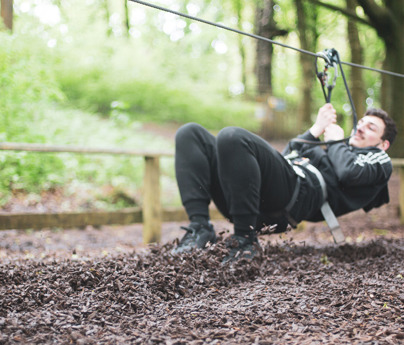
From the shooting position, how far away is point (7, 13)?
4.84m

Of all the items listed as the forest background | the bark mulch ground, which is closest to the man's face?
the bark mulch ground

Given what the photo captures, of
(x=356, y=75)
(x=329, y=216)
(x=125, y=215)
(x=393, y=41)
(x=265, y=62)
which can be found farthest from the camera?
(x=265, y=62)

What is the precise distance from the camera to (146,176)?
3.63m

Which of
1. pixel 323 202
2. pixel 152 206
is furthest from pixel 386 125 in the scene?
pixel 152 206

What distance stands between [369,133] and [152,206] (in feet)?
6.30

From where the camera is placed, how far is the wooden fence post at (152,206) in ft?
11.9

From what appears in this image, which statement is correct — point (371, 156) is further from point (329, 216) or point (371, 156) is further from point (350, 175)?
point (329, 216)

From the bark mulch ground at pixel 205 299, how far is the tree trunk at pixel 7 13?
11.7ft

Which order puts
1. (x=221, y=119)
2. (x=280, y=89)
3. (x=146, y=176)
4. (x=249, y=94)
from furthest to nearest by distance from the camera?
1. (x=280, y=89)
2. (x=249, y=94)
3. (x=221, y=119)
4. (x=146, y=176)

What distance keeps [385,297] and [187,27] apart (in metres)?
15.9

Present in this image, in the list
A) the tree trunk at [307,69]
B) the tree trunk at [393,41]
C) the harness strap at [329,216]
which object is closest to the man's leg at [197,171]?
the harness strap at [329,216]

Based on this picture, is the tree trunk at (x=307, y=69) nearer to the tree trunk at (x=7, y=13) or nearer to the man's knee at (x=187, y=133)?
the tree trunk at (x=7, y=13)

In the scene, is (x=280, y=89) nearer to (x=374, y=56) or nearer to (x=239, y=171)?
(x=374, y=56)

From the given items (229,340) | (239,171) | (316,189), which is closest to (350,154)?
(316,189)
